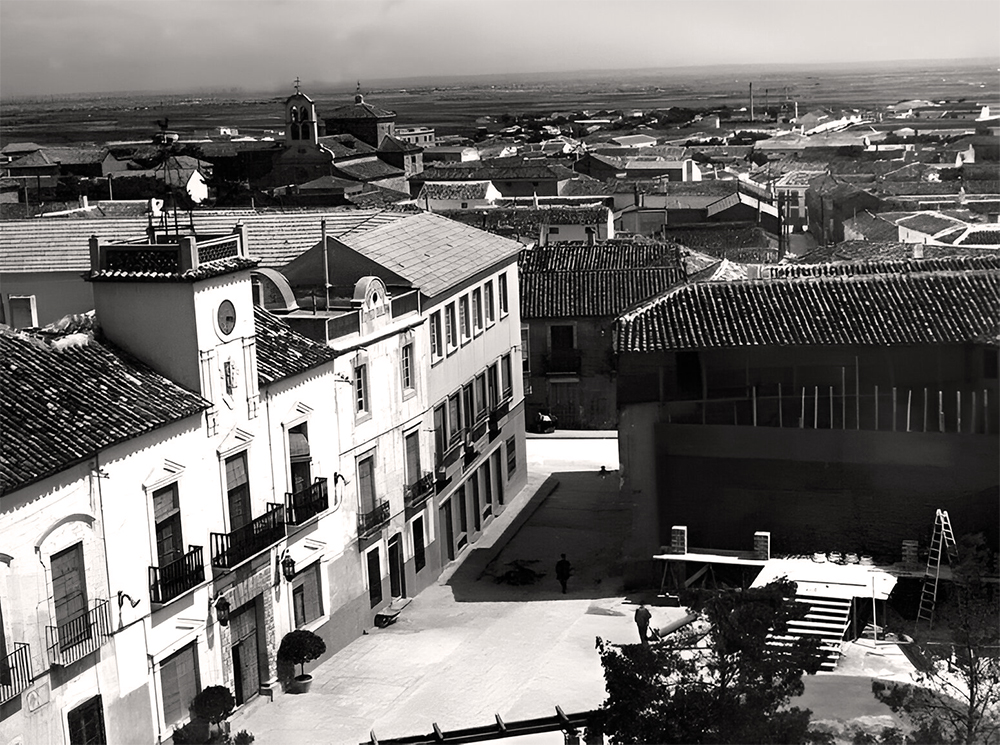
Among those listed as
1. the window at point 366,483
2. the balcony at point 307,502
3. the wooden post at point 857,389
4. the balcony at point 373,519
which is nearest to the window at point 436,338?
the window at point 366,483

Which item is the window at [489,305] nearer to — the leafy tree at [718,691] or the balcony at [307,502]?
the balcony at [307,502]

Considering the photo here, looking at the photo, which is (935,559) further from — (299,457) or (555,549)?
(299,457)

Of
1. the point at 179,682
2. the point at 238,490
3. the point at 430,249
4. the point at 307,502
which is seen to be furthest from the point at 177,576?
the point at 430,249

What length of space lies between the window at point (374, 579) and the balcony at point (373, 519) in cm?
23

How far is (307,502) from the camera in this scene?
1051 centimetres

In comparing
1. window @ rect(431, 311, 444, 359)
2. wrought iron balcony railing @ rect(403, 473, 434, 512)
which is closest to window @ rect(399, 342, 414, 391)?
window @ rect(431, 311, 444, 359)

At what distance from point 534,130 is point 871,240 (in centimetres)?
1722

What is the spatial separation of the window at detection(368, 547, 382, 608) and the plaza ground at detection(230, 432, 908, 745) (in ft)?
0.95

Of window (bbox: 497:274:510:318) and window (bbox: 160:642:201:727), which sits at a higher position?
window (bbox: 497:274:510:318)

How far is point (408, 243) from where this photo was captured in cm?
1424

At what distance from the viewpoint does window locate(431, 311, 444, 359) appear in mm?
13352

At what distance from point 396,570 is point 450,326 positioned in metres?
2.86

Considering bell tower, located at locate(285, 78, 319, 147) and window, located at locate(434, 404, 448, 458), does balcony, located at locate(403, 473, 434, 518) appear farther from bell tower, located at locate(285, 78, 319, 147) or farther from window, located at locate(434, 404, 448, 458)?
bell tower, located at locate(285, 78, 319, 147)

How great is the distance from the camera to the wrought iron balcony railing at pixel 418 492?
40.9ft
